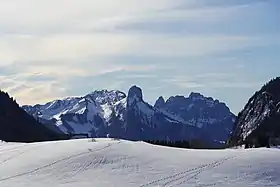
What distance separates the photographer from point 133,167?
26.3 m

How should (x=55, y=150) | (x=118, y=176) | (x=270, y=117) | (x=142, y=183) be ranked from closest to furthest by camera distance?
(x=142, y=183) → (x=118, y=176) → (x=55, y=150) → (x=270, y=117)

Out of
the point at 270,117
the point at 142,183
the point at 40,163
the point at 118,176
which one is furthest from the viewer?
the point at 270,117

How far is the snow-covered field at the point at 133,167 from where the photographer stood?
79.2ft

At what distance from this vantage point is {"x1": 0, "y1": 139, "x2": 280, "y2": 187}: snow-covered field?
79.2ft

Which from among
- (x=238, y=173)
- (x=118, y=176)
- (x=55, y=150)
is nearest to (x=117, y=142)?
(x=55, y=150)

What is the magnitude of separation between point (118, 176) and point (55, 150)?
243 inches

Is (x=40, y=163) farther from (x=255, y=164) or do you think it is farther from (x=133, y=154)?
(x=255, y=164)

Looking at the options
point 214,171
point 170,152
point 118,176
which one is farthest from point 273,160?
point 118,176

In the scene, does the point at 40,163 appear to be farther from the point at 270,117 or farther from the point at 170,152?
the point at 270,117

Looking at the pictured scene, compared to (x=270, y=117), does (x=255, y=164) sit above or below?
below

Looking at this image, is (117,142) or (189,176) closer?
(189,176)

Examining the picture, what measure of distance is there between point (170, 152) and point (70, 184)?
6341mm

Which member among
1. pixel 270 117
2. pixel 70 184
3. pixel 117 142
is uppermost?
pixel 270 117

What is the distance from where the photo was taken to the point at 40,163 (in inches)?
1101
